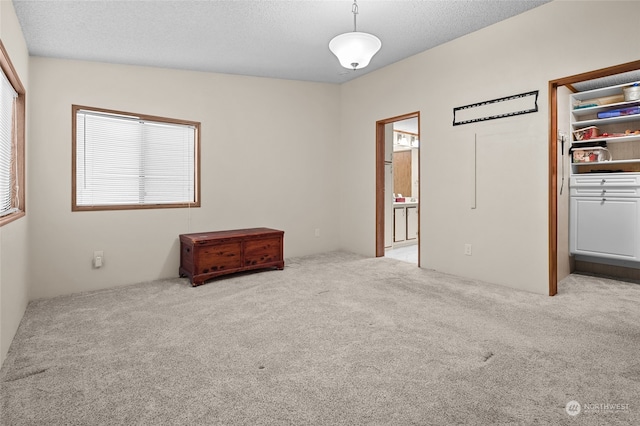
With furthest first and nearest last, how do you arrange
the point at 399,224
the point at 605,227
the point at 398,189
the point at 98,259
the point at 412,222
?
the point at 398,189
the point at 412,222
the point at 399,224
the point at 605,227
the point at 98,259

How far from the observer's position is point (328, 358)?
2.12 m

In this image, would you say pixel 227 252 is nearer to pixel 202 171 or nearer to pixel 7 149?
pixel 202 171

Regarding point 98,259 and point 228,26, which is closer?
point 228,26

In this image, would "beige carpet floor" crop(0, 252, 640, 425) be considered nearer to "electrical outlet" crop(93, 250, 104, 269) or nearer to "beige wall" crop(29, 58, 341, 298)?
"electrical outlet" crop(93, 250, 104, 269)

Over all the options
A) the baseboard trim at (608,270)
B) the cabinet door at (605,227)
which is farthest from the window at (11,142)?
the baseboard trim at (608,270)

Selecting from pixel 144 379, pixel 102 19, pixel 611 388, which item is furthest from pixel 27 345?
pixel 611 388

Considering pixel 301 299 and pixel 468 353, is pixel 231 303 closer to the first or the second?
pixel 301 299

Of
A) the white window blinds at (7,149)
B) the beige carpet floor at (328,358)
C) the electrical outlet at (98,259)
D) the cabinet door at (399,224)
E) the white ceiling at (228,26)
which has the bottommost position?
the beige carpet floor at (328,358)

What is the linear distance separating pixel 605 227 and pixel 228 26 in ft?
15.0

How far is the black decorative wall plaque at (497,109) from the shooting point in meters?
3.39

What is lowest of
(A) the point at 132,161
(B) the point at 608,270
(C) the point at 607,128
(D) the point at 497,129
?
(B) the point at 608,270

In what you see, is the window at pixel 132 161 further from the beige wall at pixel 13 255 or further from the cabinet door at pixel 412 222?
the cabinet door at pixel 412 222

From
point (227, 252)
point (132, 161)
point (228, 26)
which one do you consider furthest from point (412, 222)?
point (132, 161)

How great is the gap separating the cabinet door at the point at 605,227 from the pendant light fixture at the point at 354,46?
10.6ft
